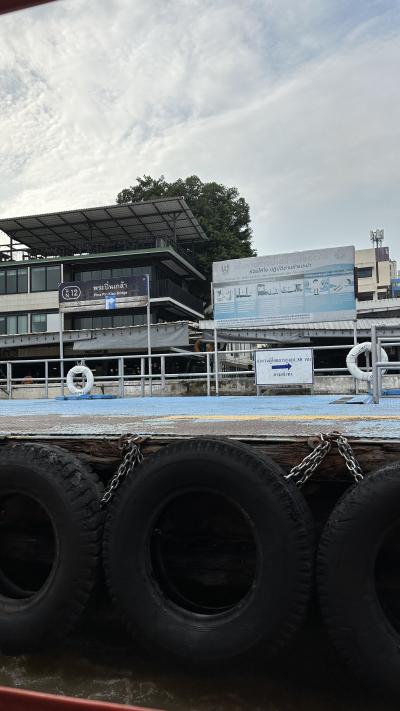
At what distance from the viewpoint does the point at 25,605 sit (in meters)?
2.72

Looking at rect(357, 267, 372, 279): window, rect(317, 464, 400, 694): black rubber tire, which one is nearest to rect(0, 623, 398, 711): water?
rect(317, 464, 400, 694): black rubber tire

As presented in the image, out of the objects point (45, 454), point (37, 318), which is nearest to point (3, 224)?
point (37, 318)

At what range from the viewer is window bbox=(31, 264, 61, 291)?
3856 centimetres

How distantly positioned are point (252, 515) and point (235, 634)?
0.53 metres

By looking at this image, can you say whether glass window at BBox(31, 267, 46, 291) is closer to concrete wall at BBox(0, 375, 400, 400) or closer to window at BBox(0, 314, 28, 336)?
window at BBox(0, 314, 28, 336)

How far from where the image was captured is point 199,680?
2.56 m

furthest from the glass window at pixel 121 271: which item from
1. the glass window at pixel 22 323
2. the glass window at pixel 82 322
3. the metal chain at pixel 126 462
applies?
the metal chain at pixel 126 462

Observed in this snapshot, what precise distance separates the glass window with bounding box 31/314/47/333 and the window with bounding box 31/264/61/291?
2082 millimetres

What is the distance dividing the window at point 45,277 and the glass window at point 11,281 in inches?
58.0

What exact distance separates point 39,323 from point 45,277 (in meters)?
3.54

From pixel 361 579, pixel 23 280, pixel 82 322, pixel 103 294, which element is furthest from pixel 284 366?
pixel 23 280

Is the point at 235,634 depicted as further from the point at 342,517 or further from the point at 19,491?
the point at 19,491

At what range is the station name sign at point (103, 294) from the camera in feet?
82.2

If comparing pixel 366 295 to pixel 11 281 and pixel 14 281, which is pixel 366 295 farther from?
pixel 11 281
